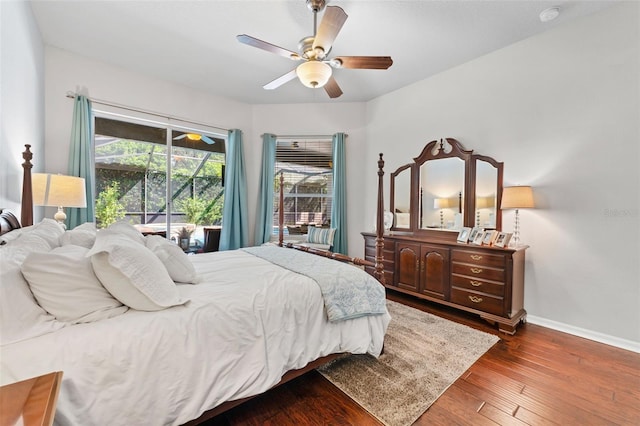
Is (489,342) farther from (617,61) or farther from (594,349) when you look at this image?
(617,61)

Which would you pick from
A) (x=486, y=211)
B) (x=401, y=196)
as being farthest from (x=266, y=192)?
(x=486, y=211)

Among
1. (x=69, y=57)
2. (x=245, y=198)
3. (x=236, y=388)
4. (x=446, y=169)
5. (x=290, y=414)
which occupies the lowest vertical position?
(x=290, y=414)

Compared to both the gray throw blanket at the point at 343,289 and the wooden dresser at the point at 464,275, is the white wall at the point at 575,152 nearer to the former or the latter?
the wooden dresser at the point at 464,275

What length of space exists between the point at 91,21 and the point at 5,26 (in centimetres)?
113

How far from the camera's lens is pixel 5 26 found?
1737mm

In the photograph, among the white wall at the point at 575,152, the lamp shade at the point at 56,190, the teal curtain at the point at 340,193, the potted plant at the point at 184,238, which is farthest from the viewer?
the teal curtain at the point at 340,193

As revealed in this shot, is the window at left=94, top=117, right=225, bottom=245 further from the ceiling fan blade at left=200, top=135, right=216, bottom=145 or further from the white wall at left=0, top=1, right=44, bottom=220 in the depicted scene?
the white wall at left=0, top=1, right=44, bottom=220

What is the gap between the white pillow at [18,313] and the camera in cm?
95

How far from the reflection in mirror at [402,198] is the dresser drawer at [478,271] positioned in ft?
3.41

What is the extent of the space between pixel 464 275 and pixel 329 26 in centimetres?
265

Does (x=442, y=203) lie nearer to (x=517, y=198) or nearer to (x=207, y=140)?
(x=517, y=198)

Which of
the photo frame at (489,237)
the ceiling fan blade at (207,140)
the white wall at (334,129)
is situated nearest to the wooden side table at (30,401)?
the photo frame at (489,237)

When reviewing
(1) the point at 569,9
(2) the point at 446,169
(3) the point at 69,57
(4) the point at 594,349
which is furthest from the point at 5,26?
(4) the point at 594,349

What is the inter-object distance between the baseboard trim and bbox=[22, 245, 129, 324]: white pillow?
11.7 ft
